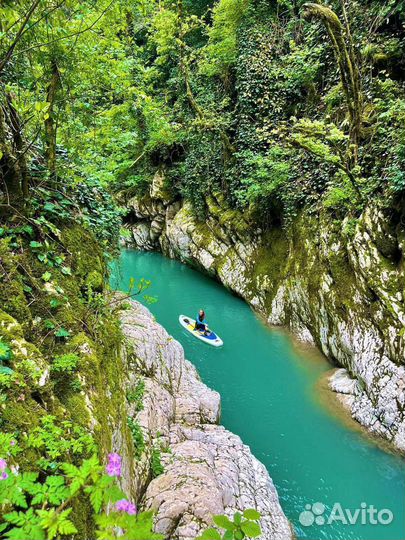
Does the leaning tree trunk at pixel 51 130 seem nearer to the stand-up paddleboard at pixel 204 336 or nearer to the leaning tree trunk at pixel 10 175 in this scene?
the leaning tree trunk at pixel 10 175

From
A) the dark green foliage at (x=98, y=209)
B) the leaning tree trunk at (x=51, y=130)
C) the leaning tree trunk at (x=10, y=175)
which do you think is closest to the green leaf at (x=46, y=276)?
the leaning tree trunk at (x=10, y=175)

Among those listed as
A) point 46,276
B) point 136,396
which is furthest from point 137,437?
point 46,276

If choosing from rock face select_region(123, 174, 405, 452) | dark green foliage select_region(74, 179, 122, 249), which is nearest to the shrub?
dark green foliage select_region(74, 179, 122, 249)

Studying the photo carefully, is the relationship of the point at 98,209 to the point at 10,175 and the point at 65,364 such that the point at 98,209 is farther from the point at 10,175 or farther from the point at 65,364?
the point at 65,364

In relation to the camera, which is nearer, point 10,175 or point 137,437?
point 10,175

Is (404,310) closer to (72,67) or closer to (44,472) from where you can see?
(44,472)

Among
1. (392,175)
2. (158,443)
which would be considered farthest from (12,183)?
(392,175)

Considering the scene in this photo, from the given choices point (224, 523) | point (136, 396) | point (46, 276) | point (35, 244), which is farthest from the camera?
point (136, 396)
